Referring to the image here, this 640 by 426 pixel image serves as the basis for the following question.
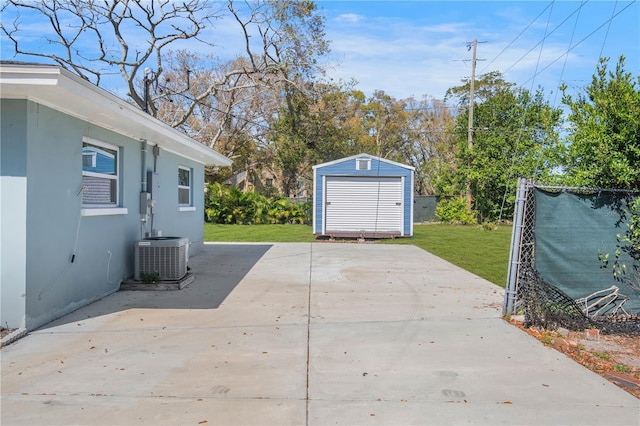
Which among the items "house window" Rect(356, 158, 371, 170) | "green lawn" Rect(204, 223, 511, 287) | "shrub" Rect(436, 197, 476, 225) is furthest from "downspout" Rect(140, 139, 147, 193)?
"shrub" Rect(436, 197, 476, 225)

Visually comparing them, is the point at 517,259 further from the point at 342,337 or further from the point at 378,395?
the point at 378,395

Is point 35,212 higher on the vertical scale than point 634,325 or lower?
higher

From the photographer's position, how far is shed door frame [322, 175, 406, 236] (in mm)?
17859

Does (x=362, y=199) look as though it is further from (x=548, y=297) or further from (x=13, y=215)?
(x=13, y=215)

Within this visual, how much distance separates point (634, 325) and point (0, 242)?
7.14 m

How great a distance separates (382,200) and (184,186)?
8136 mm

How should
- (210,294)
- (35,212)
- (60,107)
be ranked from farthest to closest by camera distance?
1. (210,294)
2. (60,107)
3. (35,212)

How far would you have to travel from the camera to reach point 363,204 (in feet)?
58.7

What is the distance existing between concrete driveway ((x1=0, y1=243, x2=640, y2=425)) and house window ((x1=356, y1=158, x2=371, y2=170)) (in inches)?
418

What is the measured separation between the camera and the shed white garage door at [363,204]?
58.7ft

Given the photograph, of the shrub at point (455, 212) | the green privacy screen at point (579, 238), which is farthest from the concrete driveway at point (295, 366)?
the shrub at point (455, 212)

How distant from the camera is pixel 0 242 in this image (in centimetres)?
512

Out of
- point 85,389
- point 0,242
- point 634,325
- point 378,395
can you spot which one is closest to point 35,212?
point 0,242

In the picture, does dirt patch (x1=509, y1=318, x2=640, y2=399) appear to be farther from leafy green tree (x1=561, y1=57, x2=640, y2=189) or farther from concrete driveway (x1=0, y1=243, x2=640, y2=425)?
leafy green tree (x1=561, y1=57, x2=640, y2=189)
